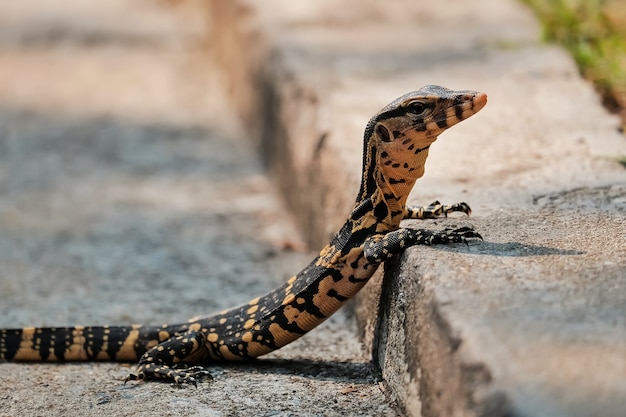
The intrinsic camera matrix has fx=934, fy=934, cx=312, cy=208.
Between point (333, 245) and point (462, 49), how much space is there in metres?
3.97

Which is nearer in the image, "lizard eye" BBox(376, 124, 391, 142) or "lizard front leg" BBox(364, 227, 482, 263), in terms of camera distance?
"lizard front leg" BBox(364, 227, 482, 263)

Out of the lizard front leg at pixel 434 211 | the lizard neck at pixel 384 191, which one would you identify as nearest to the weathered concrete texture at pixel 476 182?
the lizard front leg at pixel 434 211

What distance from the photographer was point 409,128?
4352 mm

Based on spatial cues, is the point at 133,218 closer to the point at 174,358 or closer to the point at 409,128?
the point at 174,358

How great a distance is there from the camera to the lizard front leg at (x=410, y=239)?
4.32 m

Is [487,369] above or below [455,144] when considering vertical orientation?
below

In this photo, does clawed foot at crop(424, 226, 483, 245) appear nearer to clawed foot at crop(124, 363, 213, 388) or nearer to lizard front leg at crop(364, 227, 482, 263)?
lizard front leg at crop(364, 227, 482, 263)

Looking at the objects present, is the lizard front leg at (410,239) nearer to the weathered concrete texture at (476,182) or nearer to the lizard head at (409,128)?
the weathered concrete texture at (476,182)

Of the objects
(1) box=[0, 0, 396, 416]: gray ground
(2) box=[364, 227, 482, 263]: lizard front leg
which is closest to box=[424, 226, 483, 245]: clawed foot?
(2) box=[364, 227, 482, 263]: lizard front leg

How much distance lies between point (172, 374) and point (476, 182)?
2.04 meters

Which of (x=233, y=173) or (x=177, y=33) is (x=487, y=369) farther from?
(x=177, y=33)

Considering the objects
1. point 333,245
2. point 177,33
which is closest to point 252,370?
point 333,245

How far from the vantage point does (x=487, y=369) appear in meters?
3.19

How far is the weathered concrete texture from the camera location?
328 centimetres
